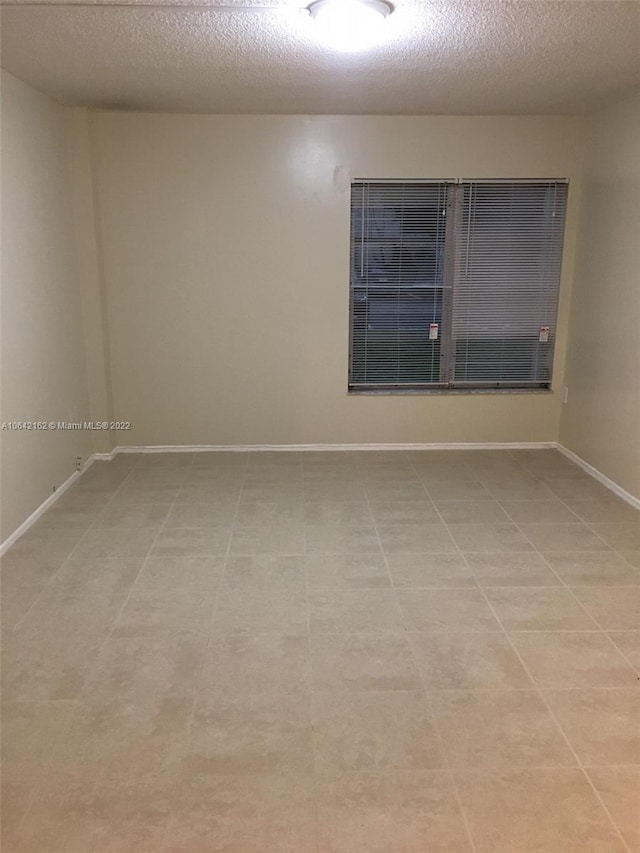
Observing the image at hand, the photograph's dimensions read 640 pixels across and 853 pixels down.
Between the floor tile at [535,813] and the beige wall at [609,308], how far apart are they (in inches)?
94.5

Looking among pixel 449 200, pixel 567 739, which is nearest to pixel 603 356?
pixel 449 200

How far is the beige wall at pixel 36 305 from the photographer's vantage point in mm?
3275

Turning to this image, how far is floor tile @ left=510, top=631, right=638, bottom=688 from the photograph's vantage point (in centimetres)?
226

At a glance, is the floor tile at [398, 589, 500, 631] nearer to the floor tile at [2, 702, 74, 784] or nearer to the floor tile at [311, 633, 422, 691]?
the floor tile at [311, 633, 422, 691]

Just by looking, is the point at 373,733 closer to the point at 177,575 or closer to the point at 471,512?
the point at 177,575

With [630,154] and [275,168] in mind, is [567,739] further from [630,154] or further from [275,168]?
[275,168]

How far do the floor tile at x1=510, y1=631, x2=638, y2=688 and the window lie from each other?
8.58 feet

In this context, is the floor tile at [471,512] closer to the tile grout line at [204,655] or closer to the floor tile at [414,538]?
the floor tile at [414,538]

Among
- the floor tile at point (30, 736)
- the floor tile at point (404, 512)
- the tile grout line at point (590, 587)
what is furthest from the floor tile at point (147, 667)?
the tile grout line at point (590, 587)

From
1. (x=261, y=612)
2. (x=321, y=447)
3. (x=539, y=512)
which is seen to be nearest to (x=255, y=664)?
(x=261, y=612)

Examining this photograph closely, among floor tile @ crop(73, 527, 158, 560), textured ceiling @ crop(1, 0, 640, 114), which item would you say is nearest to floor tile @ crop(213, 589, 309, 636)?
floor tile @ crop(73, 527, 158, 560)

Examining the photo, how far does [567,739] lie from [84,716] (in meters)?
1.51

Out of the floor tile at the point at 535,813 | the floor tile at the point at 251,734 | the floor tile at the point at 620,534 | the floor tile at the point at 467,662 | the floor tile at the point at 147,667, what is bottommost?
the floor tile at the point at 535,813

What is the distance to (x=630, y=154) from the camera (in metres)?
3.84
